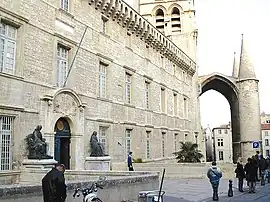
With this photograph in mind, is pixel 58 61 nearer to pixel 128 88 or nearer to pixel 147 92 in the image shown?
pixel 128 88

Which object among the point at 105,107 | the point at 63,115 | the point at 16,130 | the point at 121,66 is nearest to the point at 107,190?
the point at 16,130

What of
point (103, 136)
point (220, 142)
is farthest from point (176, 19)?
point (220, 142)

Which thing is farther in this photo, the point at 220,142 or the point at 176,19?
the point at 220,142

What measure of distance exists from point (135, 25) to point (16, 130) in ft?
42.7

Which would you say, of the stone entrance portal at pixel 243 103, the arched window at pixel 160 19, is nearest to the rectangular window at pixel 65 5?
the arched window at pixel 160 19

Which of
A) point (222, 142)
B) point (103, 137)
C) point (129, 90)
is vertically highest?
point (129, 90)

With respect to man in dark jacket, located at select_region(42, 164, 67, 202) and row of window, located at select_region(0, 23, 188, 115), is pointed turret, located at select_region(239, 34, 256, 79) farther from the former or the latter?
man in dark jacket, located at select_region(42, 164, 67, 202)

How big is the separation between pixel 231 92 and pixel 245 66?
4206 mm

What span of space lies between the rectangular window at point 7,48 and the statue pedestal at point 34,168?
11.4 feet

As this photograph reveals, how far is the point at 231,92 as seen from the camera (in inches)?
1850

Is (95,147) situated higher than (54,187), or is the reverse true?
(95,147)

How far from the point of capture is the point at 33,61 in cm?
1444

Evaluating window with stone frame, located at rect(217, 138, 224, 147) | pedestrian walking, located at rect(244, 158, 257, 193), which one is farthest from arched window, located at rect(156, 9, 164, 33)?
window with stone frame, located at rect(217, 138, 224, 147)

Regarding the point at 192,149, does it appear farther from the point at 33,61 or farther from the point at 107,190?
the point at 107,190
